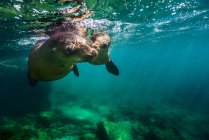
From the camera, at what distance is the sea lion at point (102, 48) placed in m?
5.39

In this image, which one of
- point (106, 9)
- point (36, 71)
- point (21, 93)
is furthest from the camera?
point (21, 93)

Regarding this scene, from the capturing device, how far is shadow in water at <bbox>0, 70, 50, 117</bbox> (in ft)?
79.6

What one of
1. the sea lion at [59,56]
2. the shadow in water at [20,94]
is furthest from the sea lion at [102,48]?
the shadow in water at [20,94]

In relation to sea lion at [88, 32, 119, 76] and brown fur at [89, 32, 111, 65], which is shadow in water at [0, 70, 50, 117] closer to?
sea lion at [88, 32, 119, 76]

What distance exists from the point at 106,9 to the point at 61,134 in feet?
26.4

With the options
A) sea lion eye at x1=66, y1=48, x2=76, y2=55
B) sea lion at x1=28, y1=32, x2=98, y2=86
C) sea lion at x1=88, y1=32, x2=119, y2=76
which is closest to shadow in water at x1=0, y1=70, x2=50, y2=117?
sea lion at x1=88, y1=32, x2=119, y2=76

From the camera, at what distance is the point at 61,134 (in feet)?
48.0

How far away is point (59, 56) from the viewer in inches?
175

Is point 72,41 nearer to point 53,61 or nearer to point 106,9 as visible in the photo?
point 53,61

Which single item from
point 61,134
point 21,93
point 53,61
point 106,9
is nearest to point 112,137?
point 61,134

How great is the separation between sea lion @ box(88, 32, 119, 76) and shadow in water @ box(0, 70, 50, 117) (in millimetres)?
18346

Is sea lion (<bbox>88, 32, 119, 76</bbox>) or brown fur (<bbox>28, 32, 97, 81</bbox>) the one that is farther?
sea lion (<bbox>88, 32, 119, 76</bbox>)

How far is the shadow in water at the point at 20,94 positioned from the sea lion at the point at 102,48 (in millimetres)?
18346

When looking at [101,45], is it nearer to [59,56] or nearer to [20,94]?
[59,56]
